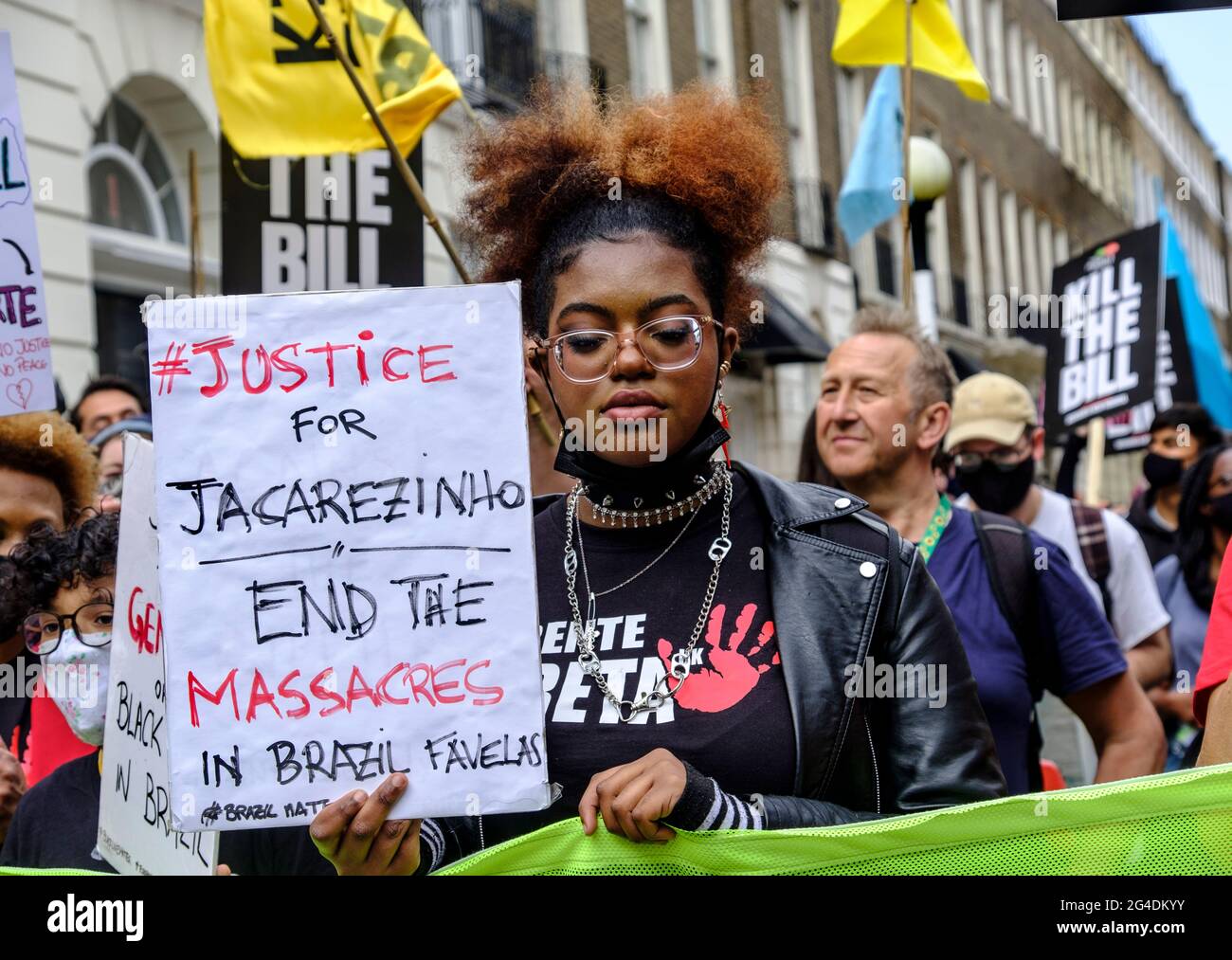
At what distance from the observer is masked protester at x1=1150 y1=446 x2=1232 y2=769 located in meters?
5.29

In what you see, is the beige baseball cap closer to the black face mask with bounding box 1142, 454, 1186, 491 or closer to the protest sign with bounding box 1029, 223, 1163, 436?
the black face mask with bounding box 1142, 454, 1186, 491

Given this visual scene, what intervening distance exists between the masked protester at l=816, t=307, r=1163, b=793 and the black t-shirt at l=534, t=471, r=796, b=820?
1317 millimetres

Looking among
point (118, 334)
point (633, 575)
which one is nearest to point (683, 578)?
point (633, 575)

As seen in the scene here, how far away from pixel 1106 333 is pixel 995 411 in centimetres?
394

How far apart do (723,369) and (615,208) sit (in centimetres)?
29

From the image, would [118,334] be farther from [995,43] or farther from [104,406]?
[995,43]

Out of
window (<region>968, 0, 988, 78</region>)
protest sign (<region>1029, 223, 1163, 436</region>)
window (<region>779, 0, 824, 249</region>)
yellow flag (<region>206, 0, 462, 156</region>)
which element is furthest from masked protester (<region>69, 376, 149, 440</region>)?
window (<region>968, 0, 988, 78</region>)

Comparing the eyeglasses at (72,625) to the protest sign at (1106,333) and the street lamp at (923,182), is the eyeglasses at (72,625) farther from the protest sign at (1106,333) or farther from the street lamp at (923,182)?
the protest sign at (1106,333)

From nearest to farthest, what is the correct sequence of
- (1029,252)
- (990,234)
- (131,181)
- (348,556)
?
(348,556)
(131,181)
(990,234)
(1029,252)

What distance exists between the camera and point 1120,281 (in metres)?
8.77

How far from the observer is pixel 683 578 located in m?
2.42

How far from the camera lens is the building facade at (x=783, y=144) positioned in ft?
30.9

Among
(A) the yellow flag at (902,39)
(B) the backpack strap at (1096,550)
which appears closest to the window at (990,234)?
(A) the yellow flag at (902,39)
